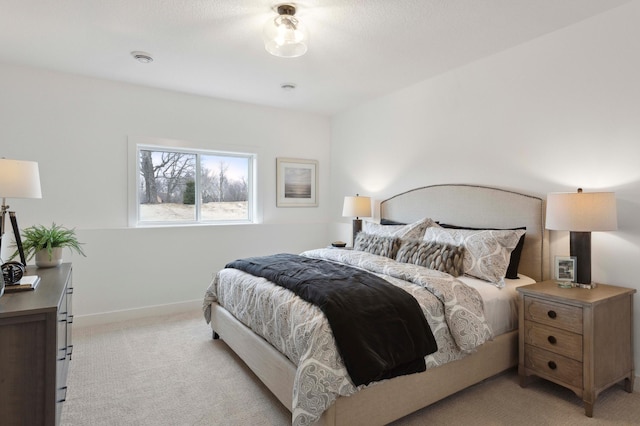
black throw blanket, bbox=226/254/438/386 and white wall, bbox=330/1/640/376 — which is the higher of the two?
white wall, bbox=330/1/640/376

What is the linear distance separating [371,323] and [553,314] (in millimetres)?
1248

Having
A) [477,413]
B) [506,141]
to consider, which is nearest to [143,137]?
[506,141]

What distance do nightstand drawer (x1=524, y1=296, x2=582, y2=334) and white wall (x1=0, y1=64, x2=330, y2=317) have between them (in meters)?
3.10

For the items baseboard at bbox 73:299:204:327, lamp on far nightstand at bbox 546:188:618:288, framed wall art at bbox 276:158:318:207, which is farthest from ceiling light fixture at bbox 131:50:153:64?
lamp on far nightstand at bbox 546:188:618:288

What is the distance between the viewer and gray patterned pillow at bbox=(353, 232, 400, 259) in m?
3.16

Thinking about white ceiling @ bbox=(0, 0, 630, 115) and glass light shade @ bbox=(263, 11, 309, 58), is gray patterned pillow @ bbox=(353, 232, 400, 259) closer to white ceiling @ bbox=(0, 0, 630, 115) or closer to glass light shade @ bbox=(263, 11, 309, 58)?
white ceiling @ bbox=(0, 0, 630, 115)

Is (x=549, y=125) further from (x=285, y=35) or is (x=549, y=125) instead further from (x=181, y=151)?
(x=181, y=151)

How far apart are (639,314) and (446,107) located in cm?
227

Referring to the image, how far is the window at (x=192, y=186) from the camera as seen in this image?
4.08 meters

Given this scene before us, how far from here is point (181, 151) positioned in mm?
4250

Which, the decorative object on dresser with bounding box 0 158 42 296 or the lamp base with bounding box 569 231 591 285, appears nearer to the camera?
the decorative object on dresser with bounding box 0 158 42 296

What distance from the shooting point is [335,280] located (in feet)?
7.42

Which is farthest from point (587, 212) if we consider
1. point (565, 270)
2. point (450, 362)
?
point (450, 362)

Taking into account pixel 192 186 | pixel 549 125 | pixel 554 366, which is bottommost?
pixel 554 366
